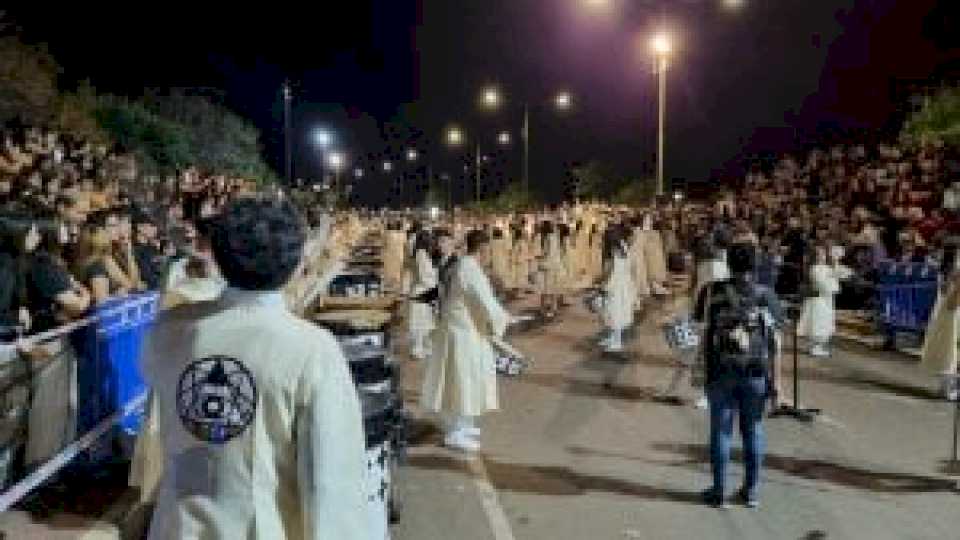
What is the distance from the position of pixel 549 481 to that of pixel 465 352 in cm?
173

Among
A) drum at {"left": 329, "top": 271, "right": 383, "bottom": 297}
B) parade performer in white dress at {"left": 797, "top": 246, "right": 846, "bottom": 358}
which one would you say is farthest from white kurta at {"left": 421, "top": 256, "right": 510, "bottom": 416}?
parade performer in white dress at {"left": 797, "top": 246, "right": 846, "bottom": 358}

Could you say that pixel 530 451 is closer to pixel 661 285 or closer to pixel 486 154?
pixel 661 285

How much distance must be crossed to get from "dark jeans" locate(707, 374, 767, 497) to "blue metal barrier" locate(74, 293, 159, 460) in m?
3.71

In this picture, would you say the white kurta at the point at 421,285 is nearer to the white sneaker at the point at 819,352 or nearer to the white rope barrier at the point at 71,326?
the white sneaker at the point at 819,352

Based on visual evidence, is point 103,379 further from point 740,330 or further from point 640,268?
point 640,268

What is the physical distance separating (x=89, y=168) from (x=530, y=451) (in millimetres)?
8748

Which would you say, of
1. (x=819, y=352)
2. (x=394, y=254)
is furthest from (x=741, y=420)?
(x=394, y=254)

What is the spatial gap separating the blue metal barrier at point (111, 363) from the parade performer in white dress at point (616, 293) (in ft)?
30.2

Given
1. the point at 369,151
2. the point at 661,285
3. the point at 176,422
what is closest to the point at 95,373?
the point at 176,422

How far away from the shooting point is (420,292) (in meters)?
16.2

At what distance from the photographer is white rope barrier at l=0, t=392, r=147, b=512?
7016 millimetres

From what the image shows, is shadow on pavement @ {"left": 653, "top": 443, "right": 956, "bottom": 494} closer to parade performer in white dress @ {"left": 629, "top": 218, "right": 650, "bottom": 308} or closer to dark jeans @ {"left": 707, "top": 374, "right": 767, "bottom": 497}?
dark jeans @ {"left": 707, "top": 374, "right": 767, "bottom": 497}

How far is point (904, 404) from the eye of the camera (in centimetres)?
1348

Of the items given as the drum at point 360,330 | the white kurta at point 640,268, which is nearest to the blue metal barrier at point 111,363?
the drum at point 360,330
